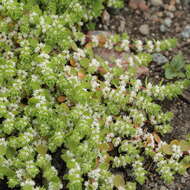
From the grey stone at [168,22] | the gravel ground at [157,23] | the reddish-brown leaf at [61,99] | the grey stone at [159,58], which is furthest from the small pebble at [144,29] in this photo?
the reddish-brown leaf at [61,99]

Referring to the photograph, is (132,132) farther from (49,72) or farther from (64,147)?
(49,72)

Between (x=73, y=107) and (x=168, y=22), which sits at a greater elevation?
(x=168, y=22)

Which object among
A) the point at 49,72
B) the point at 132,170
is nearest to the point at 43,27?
the point at 49,72

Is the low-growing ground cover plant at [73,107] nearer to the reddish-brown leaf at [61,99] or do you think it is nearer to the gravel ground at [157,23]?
the reddish-brown leaf at [61,99]

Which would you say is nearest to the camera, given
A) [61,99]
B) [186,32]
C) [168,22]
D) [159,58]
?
[61,99]

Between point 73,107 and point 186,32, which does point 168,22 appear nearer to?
point 186,32

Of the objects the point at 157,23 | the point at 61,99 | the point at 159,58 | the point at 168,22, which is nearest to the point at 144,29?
the point at 157,23

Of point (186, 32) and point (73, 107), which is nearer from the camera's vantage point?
point (73, 107)
